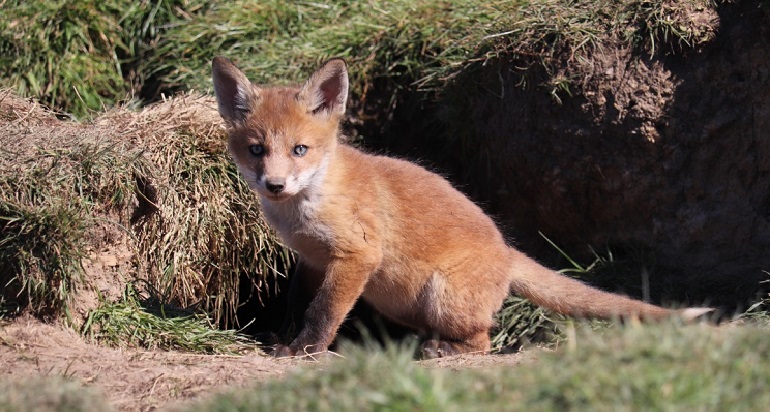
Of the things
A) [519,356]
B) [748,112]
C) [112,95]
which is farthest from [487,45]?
[112,95]

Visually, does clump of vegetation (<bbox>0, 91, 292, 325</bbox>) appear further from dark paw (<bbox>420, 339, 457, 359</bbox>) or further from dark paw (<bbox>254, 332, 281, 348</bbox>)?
dark paw (<bbox>420, 339, 457, 359</bbox>)

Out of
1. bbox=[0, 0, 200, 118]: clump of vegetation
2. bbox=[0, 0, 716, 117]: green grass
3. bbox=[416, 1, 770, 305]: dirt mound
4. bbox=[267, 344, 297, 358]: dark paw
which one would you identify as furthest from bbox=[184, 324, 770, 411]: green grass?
bbox=[0, 0, 200, 118]: clump of vegetation

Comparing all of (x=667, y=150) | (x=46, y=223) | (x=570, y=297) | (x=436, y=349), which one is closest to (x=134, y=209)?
(x=46, y=223)

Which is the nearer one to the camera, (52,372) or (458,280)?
(52,372)

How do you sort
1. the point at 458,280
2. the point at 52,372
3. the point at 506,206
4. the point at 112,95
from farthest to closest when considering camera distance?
1. the point at 112,95
2. the point at 506,206
3. the point at 458,280
4. the point at 52,372

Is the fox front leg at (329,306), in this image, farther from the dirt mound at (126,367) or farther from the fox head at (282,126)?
the fox head at (282,126)

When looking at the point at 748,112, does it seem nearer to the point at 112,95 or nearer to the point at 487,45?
the point at 487,45

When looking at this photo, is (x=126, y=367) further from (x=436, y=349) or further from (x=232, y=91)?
(x=436, y=349)

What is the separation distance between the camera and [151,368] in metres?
4.48

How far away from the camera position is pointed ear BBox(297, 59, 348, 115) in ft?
17.3

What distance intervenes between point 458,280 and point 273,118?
1.63 m

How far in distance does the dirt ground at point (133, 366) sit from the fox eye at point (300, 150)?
4.06ft

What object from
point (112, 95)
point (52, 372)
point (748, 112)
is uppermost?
point (748, 112)

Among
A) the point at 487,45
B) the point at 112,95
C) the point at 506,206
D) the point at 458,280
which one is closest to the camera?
the point at 458,280
